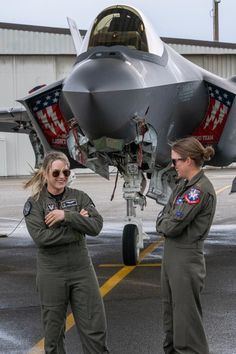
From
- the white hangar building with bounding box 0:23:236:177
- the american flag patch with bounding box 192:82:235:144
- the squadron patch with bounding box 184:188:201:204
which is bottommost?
the white hangar building with bounding box 0:23:236:177

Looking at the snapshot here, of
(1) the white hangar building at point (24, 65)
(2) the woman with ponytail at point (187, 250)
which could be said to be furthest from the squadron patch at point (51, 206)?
(1) the white hangar building at point (24, 65)

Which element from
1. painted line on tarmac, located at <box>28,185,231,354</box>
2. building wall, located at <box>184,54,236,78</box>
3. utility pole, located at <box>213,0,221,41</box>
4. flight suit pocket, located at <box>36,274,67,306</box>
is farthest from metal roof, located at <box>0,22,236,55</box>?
flight suit pocket, located at <box>36,274,67,306</box>

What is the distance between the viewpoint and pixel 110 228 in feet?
46.1

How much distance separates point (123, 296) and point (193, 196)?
317cm

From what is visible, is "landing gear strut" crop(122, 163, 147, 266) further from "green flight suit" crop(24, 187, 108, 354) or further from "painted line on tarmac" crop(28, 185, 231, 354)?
"green flight suit" crop(24, 187, 108, 354)

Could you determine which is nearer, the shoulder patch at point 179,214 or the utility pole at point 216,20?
the shoulder patch at point 179,214

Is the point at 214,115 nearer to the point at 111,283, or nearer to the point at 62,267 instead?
the point at 111,283

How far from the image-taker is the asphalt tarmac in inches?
216

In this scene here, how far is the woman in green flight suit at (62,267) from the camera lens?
440cm

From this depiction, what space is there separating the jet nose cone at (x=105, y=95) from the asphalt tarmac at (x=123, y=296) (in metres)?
1.88

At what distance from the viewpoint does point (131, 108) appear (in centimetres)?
743

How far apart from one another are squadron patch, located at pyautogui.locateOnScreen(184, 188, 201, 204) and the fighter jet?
2829mm

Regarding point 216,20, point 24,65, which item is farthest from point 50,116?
point 216,20

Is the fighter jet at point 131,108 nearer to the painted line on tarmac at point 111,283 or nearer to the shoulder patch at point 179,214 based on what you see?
the painted line on tarmac at point 111,283
